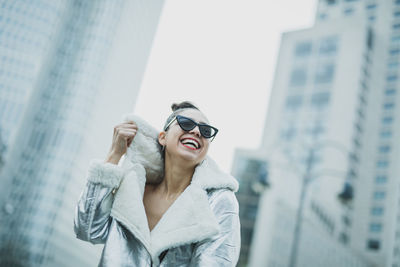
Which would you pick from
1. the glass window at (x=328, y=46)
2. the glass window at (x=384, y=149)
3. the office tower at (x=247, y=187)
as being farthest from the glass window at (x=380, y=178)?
the glass window at (x=328, y=46)

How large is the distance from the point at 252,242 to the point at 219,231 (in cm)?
5358

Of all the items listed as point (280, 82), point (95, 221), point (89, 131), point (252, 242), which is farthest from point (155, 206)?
point (280, 82)

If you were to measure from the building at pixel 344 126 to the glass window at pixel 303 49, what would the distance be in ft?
0.63

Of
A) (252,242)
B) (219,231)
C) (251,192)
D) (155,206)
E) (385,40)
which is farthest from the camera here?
Result: (385,40)

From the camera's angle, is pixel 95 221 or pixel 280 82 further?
pixel 280 82

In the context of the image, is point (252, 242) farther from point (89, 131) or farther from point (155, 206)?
point (155, 206)

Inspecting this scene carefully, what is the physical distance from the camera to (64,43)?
53.9m

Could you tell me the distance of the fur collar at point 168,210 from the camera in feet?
6.72

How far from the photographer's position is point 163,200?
7.99 feet

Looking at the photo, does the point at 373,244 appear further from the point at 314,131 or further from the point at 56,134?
the point at 56,134

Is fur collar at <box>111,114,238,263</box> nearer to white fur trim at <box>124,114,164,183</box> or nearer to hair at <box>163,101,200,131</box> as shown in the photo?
white fur trim at <box>124,114,164,183</box>

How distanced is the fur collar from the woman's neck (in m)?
0.10

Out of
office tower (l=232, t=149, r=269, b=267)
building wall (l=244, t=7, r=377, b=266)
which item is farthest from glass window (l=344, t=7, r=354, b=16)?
office tower (l=232, t=149, r=269, b=267)

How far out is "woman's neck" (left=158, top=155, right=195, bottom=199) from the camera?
2.43 meters
